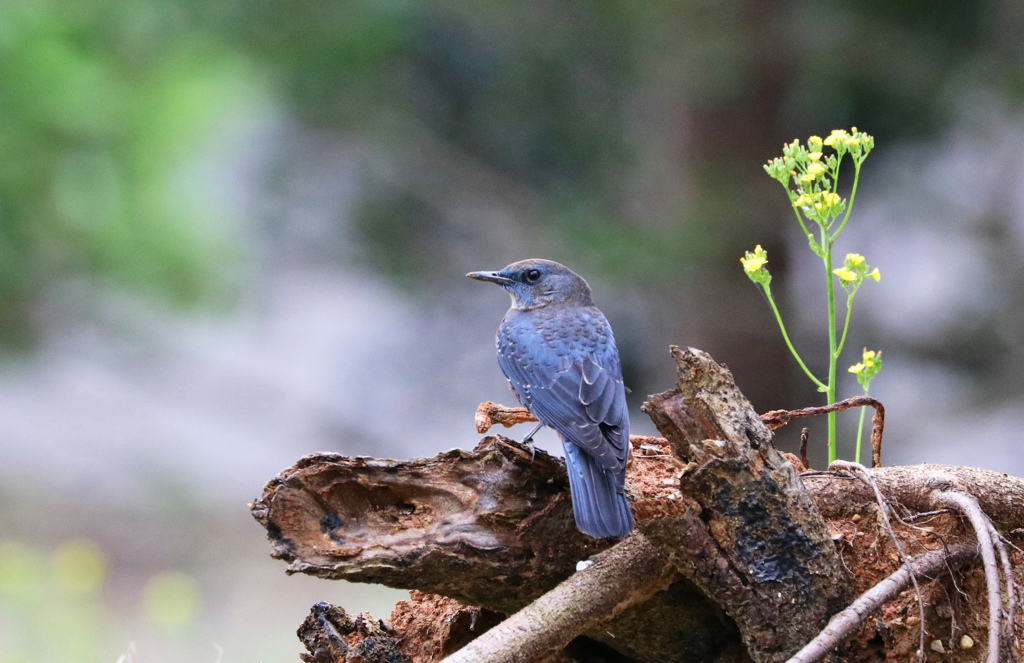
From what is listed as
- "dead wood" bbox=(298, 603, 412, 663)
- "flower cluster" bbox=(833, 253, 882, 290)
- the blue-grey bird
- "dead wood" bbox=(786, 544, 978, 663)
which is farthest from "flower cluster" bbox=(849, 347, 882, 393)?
"dead wood" bbox=(298, 603, 412, 663)

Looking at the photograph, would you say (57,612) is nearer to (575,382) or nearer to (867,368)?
(575,382)

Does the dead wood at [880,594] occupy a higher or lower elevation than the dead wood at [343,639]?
lower

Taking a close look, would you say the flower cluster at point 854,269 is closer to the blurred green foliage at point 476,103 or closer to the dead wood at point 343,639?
the dead wood at point 343,639

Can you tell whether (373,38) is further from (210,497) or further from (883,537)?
(210,497)

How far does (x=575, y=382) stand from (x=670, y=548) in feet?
3.38

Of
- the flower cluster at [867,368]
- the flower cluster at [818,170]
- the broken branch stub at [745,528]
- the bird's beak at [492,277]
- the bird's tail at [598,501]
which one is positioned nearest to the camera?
the broken branch stub at [745,528]

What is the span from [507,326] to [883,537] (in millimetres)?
1571

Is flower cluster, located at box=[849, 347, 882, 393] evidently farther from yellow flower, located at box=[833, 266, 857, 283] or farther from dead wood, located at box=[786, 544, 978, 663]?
dead wood, located at box=[786, 544, 978, 663]

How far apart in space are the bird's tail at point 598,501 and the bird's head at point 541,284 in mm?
1530

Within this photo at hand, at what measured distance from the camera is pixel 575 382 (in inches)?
121

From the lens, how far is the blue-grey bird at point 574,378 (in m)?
2.29

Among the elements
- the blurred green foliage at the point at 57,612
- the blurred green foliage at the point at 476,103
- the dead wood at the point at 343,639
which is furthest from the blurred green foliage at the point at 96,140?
the dead wood at the point at 343,639

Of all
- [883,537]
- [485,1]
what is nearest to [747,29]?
[485,1]

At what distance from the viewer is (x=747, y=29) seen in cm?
576
